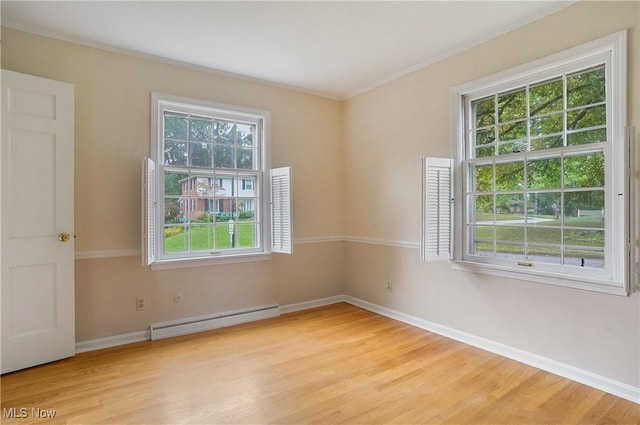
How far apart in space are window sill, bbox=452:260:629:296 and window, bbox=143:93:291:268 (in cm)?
187

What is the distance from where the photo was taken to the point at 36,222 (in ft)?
8.84

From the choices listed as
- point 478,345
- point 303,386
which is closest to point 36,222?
point 303,386

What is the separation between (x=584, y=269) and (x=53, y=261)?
4123 millimetres

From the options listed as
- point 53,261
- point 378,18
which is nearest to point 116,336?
point 53,261

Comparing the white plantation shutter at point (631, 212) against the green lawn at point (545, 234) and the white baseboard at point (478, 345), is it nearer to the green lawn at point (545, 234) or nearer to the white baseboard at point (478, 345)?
the green lawn at point (545, 234)

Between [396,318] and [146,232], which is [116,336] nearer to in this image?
[146,232]

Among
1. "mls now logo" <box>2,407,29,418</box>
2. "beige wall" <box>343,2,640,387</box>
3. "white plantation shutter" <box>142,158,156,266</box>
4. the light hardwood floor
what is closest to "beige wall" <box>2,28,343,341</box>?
"white plantation shutter" <box>142,158,156,266</box>

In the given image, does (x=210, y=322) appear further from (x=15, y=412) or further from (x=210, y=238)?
(x=15, y=412)

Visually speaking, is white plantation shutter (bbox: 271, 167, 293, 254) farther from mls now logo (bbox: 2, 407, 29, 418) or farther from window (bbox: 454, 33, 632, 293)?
mls now logo (bbox: 2, 407, 29, 418)

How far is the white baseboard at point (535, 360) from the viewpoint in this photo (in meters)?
2.28

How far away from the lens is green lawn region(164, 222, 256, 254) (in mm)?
3555

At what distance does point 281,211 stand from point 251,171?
60 cm

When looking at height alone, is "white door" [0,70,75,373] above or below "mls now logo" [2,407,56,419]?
above

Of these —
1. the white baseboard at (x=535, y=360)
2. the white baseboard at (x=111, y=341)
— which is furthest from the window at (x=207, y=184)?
the white baseboard at (x=535, y=360)
